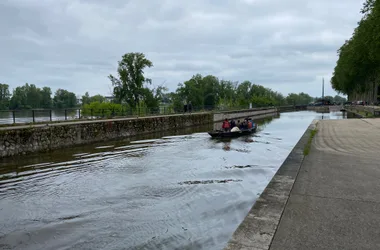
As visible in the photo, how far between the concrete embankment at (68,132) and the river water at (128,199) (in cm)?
155

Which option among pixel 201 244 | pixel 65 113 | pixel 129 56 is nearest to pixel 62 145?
pixel 65 113

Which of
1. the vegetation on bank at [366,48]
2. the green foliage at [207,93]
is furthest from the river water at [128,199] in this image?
the green foliage at [207,93]

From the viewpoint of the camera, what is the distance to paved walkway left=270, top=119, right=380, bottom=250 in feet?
13.2

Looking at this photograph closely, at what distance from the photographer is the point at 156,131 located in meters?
31.6

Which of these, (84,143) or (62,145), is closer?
(62,145)

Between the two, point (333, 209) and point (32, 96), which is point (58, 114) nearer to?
point (333, 209)

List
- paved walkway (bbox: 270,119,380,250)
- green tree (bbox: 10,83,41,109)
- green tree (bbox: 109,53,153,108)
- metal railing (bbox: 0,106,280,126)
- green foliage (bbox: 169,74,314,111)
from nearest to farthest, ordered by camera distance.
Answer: paved walkway (bbox: 270,119,380,250) → metal railing (bbox: 0,106,280,126) → green tree (bbox: 109,53,153,108) → green tree (bbox: 10,83,41,109) → green foliage (bbox: 169,74,314,111)

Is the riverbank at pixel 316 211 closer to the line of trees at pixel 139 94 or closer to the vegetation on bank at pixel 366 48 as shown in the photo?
the vegetation on bank at pixel 366 48

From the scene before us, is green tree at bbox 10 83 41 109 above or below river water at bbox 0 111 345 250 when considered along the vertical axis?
above

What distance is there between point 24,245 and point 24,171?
769 cm

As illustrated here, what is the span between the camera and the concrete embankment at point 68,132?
55.1ft

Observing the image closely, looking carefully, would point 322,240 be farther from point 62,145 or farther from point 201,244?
point 62,145

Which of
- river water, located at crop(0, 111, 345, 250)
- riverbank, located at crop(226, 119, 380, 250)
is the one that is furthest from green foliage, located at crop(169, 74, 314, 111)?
riverbank, located at crop(226, 119, 380, 250)

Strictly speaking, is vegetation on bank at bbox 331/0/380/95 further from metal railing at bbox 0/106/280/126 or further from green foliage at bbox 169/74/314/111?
green foliage at bbox 169/74/314/111
